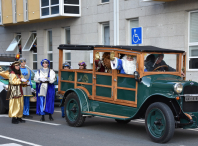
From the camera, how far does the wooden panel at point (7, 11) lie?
92.2ft

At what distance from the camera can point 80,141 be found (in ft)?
25.0

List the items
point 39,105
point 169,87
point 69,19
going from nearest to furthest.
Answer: point 169,87 → point 39,105 → point 69,19

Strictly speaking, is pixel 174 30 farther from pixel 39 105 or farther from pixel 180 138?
pixel 180 138

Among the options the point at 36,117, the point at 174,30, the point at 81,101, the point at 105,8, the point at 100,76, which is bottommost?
the point at 36,117

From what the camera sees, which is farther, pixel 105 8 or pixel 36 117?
pixel 105 8

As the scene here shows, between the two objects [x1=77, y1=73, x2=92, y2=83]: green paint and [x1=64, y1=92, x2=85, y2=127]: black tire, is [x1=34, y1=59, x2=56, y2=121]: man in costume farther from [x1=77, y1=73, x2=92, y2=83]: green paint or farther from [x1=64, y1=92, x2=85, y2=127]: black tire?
[x1=77, y1=73, x2=92, y2=83]: green paint

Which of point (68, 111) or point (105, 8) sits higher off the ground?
point (105, 8)

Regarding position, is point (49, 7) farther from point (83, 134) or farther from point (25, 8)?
point (83, 134)

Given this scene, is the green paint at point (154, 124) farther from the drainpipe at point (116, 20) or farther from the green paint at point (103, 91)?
the drainpipe at point (116, 20)

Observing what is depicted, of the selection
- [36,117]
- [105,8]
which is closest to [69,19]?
[105,8]

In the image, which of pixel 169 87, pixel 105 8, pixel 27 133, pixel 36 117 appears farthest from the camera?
pixel 105 8

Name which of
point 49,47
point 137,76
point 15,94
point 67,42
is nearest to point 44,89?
point 15,94

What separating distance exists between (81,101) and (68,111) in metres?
0.68

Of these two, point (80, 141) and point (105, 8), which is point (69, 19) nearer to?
point (105, 8)
